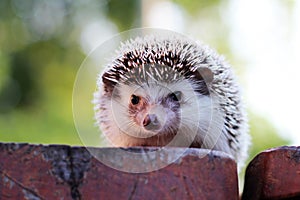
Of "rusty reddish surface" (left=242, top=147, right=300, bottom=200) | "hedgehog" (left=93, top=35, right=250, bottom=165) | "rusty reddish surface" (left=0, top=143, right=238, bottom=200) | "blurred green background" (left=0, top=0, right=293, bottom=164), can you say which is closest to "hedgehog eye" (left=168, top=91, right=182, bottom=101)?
"hedgehog" (left=93, top=35, right=250, bottom=165)

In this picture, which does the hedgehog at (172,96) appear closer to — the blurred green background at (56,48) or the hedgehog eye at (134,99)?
the hedgehog eye at (134,99)

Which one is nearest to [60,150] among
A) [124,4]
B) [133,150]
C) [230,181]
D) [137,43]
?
[133,150]

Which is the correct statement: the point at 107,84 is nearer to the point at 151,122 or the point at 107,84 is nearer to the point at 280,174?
the point at 151,122

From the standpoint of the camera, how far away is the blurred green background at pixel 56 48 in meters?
5.18

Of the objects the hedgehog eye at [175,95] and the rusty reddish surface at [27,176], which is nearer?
the rusty reddish surface at [27,176]

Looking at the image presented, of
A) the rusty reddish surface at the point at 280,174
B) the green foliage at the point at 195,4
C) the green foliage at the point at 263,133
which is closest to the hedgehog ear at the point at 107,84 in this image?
the rusty reddish surface at the point at 280,174

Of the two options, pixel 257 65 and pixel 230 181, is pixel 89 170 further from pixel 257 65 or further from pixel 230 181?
pixel 257 65

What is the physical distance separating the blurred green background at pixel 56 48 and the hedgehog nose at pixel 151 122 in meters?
3.07

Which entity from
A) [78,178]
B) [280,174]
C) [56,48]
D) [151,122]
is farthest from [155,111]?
[56,48]

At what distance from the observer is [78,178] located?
4.30 feet

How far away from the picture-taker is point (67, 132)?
16.1ft

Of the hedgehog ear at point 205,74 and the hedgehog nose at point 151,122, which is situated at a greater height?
the hedgehog ear at point 205,74

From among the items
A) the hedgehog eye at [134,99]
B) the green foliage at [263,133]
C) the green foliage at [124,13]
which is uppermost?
the hedgehog eye at [134,99]

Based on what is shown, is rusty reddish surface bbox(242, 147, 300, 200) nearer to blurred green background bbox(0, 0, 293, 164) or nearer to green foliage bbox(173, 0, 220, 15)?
blurred green background bbox(0, 0, 293, 164)
